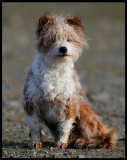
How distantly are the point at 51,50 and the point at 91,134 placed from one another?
2078 millimetres

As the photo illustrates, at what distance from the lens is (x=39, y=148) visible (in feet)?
26.2

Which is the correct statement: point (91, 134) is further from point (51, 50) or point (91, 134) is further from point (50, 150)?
point (51, 50)

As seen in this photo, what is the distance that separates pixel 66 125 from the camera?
8.16 m

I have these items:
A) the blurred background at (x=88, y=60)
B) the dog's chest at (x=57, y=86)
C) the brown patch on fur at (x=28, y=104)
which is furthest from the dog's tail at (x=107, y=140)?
the brown patch on fur at (x=28, y=104)

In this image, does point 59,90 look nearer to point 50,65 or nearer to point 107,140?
point 50,65

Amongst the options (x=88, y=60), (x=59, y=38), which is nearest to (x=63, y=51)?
(x=59, y=38)

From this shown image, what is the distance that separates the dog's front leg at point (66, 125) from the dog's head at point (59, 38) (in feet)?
3.54

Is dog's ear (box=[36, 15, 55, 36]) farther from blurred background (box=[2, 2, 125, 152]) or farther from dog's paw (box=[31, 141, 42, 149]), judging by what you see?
dog's paw (box=[31, 141, 42, 149])

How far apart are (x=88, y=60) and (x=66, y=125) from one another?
1549 cm

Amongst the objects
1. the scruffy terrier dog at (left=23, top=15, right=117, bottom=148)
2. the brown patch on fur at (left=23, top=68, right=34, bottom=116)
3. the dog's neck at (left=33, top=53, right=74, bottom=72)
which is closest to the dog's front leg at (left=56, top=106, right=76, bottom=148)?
the scruffy terrier dog at (left=23, top=15, right=117, bottom=148)

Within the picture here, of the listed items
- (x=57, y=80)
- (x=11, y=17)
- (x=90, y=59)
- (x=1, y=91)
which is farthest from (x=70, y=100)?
(x=11, y=17)

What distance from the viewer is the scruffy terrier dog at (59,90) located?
8.00m

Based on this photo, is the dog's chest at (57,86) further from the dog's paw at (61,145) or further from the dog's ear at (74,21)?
the dog's ear at (74,21)

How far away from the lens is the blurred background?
1209 centimetres
